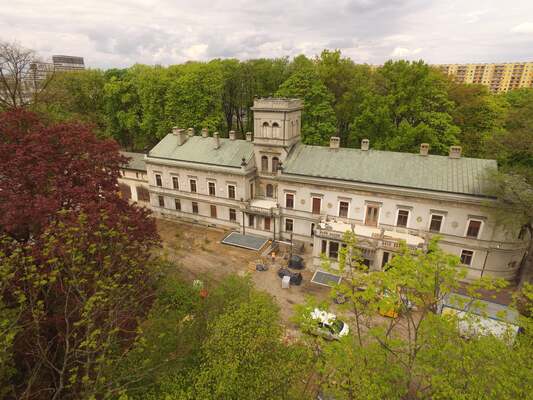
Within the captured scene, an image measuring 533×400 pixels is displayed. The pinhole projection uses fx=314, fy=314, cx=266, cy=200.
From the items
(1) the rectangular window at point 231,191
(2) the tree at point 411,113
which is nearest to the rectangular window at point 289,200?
(1) the rectangular window at point 231,191

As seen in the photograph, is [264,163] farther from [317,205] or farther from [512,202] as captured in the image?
[512,202]

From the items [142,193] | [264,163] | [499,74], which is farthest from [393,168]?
[499,74]

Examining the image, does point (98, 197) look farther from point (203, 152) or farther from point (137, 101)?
point (137, 101)

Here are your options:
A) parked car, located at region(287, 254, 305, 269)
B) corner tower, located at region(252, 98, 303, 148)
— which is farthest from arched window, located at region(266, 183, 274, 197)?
parked car, located at region(287, 254, 305, 269)

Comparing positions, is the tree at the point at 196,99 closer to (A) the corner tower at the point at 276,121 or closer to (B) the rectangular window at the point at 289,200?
(A) the corner tower at the point at 276,121

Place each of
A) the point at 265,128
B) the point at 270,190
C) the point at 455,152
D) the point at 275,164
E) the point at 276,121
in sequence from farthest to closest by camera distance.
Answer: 1. the point at 270,190
2. the point at 275,164
3. the point at 265,128
4. the point at 276,121
5. the point at 455,152

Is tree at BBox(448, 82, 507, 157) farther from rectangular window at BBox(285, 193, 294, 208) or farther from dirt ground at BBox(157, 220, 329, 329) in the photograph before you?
dirt ground at BBox(157, 220, 329, 329)
